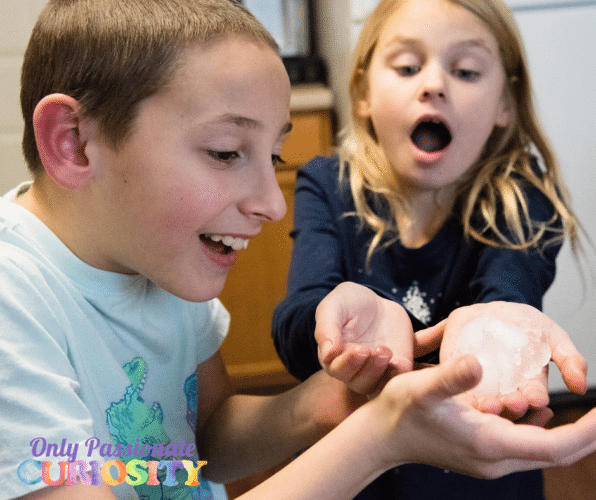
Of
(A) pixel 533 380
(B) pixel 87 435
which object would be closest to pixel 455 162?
(A) pixel 533 380

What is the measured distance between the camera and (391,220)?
0.98 metres

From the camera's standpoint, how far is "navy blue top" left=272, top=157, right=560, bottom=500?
786 millimetres

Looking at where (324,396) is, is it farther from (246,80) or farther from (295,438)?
(246,80)

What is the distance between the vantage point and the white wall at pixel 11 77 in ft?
3.75

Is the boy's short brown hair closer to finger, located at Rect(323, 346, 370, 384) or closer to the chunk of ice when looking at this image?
finger, located at Rect(323, 346, 370, 384)

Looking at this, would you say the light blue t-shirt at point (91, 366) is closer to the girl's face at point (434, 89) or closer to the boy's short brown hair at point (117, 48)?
the boy's short brown hair at point (117, 48)

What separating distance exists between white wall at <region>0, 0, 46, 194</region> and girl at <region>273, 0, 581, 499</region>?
2.14 feet

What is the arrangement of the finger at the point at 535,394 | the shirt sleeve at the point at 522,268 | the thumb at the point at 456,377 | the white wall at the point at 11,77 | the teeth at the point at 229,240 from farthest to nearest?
the white wall at the point at 11,77, the shirt sleeve at the point at 522,268, the teeth at the point at 229,240, the finger at the point at 535,394, the thumb at the point at 456,377

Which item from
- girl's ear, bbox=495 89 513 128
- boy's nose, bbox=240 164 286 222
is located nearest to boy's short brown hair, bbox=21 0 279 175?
boy's nose, bbox=240 164 286 222

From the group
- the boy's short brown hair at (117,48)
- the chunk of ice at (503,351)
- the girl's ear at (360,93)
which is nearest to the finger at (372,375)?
the chunk of ice at (503,351)

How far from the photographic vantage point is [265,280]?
176cm

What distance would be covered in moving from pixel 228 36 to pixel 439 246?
53cm

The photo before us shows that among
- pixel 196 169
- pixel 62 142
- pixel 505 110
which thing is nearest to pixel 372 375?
pixel 196 169

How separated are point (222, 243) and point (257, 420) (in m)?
0.26
